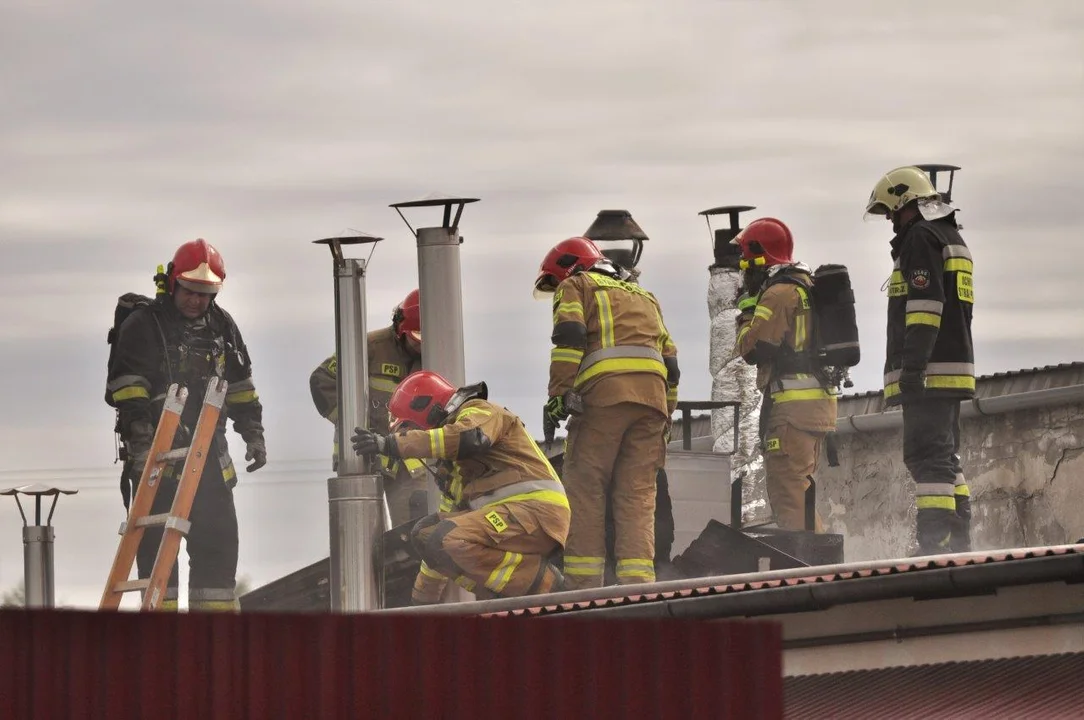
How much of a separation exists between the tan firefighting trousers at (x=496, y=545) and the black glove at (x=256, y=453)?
63.8 inches

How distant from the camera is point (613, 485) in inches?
404

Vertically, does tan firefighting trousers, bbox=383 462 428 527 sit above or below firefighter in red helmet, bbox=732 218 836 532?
below

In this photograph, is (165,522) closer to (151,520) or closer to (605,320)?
(151,520)

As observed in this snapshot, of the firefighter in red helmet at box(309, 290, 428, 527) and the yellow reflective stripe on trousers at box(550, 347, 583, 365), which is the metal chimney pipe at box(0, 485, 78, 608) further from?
the yellow reflective stripe on trousers at box(550, 347, 583, 365)

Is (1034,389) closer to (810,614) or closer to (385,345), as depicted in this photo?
(385,345)

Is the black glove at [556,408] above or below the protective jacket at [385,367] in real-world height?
below

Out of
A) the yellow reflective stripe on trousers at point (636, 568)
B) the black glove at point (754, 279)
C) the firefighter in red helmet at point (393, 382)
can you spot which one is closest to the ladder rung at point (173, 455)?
the firefighter in red helmet at point (393, 382)

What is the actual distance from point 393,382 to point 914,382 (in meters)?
3.35

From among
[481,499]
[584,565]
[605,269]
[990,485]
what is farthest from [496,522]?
[990,485]

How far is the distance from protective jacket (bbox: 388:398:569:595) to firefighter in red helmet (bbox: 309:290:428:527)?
5.34 feet

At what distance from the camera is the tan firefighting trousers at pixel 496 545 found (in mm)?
9648

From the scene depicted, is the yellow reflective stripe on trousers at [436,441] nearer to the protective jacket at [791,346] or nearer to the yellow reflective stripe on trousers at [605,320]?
the yellow reflective stripe on trousers at [605,320]

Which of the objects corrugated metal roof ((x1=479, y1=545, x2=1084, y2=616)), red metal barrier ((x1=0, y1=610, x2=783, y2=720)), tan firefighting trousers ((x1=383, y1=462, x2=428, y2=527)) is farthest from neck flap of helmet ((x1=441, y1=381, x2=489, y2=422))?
red metal barrier ((x1=0, y1=610, x2=783, y2=720))

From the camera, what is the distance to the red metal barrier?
5863mm
